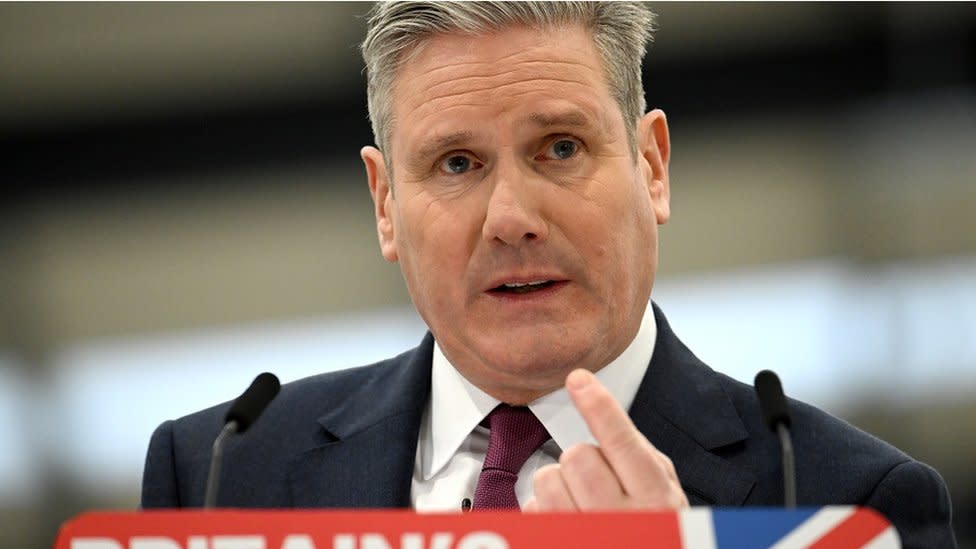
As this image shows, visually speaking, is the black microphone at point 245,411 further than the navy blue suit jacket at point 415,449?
No

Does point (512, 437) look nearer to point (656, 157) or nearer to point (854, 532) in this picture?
point (656, 157)

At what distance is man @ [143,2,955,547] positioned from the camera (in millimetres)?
1872

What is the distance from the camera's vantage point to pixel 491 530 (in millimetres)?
1308

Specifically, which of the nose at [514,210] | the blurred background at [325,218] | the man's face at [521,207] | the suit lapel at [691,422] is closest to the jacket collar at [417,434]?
the suit lapel at [691,422]

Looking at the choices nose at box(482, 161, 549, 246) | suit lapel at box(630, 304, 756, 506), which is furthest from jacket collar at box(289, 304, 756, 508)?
nose at box(482, 161, 549, 246)

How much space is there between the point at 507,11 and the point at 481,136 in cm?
19

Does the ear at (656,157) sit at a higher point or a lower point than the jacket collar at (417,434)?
higher

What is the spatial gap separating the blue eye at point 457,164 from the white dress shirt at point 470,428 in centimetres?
34

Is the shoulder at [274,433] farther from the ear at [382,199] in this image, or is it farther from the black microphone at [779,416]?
the black microphone at [779,416]

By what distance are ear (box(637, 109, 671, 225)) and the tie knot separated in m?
0.38

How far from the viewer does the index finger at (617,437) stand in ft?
4.60

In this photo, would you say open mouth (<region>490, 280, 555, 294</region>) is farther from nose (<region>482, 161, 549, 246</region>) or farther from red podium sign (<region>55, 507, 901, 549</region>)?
red podium sign (<region>55, 507, 901, 549</region>)

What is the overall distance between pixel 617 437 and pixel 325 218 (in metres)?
3.19

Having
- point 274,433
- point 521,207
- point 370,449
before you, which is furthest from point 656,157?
point 274,433
